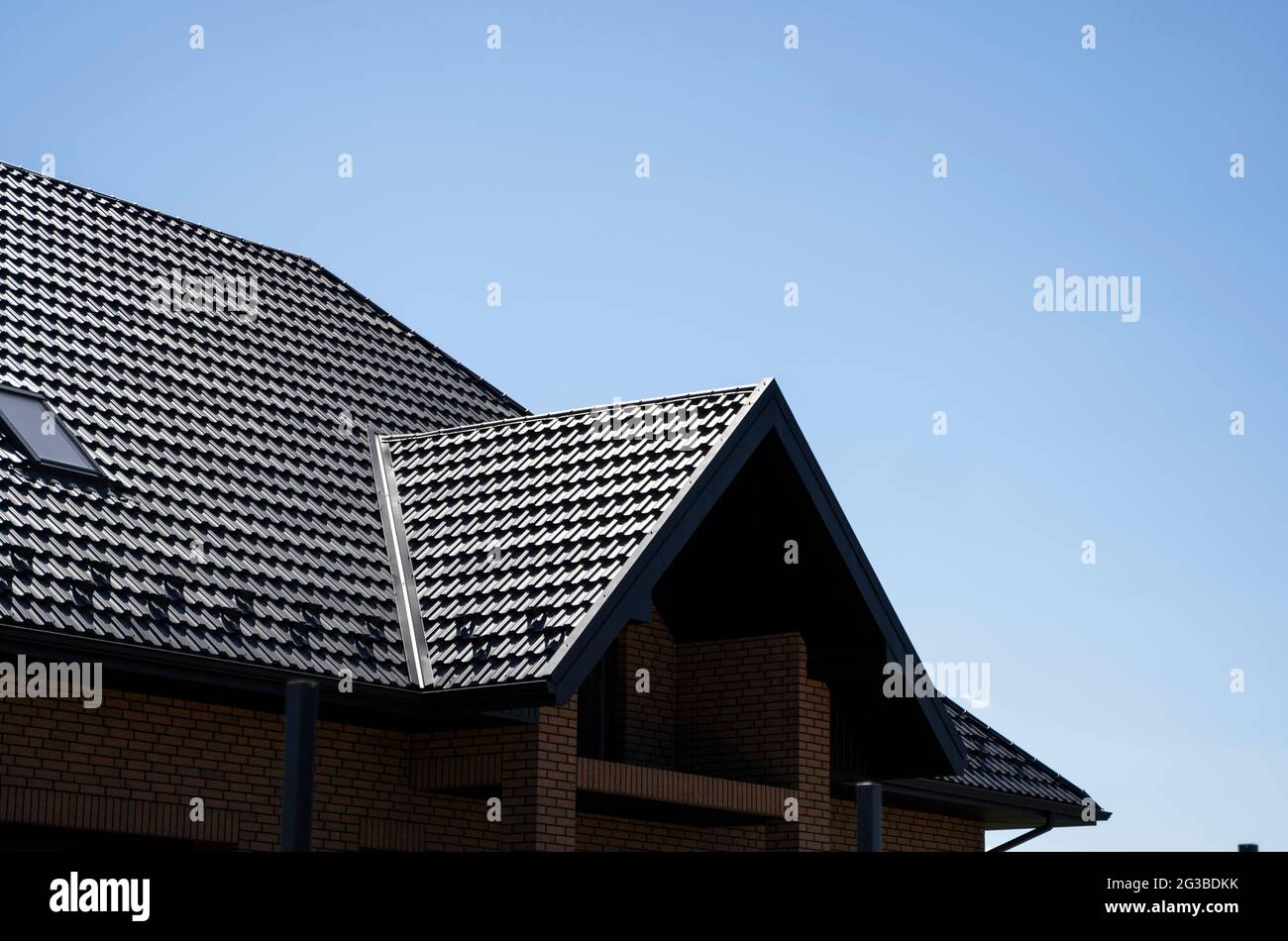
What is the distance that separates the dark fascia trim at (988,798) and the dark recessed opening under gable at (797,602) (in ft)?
2.79

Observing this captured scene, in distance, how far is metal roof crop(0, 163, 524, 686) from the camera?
1064 centimetres

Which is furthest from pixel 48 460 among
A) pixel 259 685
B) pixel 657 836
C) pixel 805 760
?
pixel 805 760

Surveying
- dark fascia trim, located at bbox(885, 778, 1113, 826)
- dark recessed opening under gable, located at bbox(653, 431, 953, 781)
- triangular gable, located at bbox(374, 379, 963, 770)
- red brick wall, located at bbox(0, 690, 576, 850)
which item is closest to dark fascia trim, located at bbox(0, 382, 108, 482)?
red brick wall, located at bbox(0, 690, 576, 850)

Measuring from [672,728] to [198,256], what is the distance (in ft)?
20.9

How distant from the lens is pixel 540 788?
36.3 feet

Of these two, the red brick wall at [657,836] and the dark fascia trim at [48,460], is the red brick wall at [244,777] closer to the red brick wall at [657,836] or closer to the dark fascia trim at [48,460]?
the red brick wall at [657,836]

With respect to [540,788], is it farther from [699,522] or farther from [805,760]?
[805,760]

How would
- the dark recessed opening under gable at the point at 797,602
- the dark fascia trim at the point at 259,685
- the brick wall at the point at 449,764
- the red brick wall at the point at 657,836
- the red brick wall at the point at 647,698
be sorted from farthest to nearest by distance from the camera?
the red brick wall at the point at 647,698 < the dark recessed opening under gable at the point at 797,602 < the red brick wall at the point at 657,836 < the brick wall at the point at 449,764 < the dark fascia trim at the point at 259,685

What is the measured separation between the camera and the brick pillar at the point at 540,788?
1102cm

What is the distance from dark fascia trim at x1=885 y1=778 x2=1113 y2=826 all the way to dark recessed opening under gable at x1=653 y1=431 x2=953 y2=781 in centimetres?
85

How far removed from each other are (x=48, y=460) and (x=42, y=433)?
329 millimetres

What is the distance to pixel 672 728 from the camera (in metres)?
14.0

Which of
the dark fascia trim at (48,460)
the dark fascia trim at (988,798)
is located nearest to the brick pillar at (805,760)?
the dark fascia trim at (988,798)
